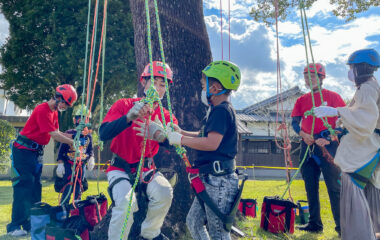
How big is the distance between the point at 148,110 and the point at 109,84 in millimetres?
15049

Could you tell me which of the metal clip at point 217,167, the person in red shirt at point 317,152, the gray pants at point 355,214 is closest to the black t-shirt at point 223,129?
the metal clip at point 217,167

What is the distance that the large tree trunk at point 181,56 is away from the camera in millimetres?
4156

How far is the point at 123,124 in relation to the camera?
9.49ft

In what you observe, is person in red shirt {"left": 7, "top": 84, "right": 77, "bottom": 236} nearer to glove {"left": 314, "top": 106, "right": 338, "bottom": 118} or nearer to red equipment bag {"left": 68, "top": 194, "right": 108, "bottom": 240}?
red equipment bag {"left": 68, "top": 194, "right": 108, "bottom": 240}

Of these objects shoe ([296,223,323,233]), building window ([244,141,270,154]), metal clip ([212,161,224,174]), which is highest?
metal clip ([212,161,224,174])

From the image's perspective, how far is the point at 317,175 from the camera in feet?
16.2

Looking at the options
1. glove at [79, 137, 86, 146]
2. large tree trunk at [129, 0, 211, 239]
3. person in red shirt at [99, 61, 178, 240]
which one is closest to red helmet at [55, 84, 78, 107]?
glove at [79, 137, 86, 146]

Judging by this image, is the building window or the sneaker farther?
the building window

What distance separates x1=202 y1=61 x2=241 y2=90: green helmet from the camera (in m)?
2.93

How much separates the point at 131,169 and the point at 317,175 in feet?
10.9

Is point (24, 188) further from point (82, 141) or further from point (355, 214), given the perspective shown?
point (355, 214)

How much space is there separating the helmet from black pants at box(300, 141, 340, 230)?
62.4 inches

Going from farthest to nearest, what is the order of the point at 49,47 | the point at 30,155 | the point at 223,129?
the point at 49,47, the point at 30,155, the point at 223,129

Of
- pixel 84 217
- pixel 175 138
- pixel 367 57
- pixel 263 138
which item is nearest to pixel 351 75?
pixel 367 57
